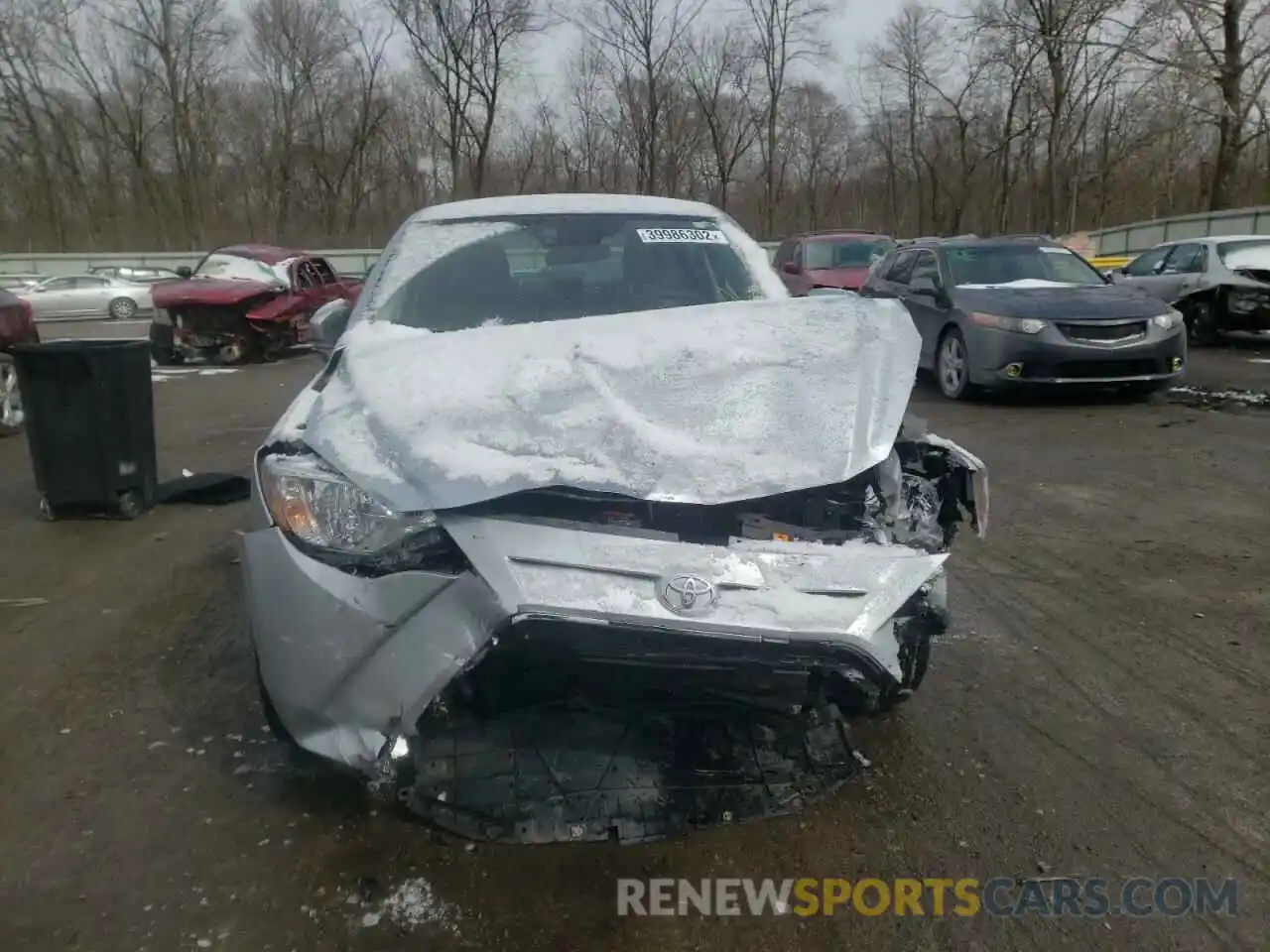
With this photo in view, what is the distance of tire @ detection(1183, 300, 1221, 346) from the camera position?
44.7 ft

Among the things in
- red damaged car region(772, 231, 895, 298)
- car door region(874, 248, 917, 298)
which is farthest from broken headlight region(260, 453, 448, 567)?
red damaged car region(772, 231, 895, 298)

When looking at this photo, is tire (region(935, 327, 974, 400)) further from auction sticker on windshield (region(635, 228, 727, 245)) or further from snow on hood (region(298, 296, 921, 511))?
snow on hood (region(298, 296, 921, 511))

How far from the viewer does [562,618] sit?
2174 mm

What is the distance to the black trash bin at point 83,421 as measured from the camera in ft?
19.2

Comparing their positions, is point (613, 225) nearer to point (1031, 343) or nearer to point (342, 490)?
point (342, 490)

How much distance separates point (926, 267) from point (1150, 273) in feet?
21.0

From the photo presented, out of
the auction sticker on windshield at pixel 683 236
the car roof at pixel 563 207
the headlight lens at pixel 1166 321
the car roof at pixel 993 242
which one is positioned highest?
the car roof at pixel 563 207

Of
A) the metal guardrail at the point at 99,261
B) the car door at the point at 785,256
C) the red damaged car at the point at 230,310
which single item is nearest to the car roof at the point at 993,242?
the car door at the point at 785,256

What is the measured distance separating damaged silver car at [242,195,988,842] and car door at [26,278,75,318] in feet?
85.7

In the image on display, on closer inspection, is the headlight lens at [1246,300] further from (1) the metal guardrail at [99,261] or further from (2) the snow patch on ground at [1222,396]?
(1) the metal guardrail at [99,261]

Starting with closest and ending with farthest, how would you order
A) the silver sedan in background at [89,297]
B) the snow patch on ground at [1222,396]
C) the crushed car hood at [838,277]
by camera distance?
1. the snow patch on ground at [1222,396]
2. the crushed car hood at [838,277]
3. the silver sedan in background at [89,297]

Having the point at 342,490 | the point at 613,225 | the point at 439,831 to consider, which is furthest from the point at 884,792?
the point at 613,225

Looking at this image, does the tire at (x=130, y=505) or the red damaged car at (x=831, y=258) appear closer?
the tire at (x=130, y=505)

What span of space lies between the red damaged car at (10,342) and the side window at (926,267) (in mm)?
8254
